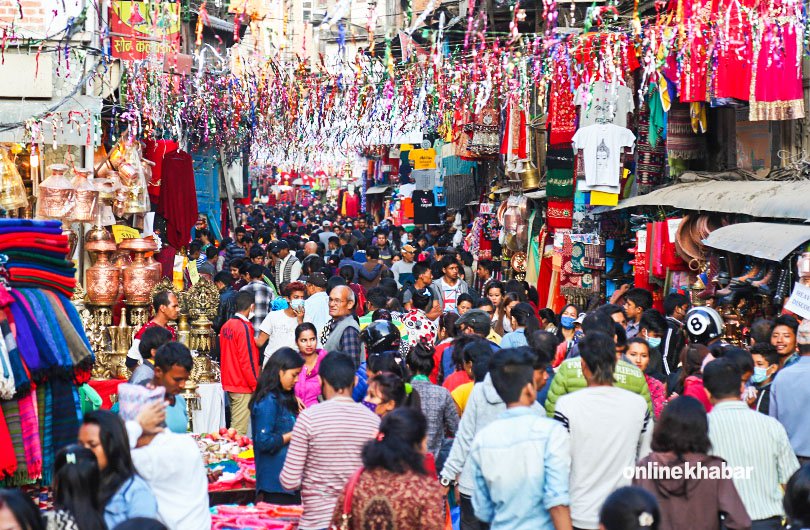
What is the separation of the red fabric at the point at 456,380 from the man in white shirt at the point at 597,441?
2038 millimetres

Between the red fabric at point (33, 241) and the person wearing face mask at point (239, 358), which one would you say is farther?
the person wearing face mask at point (239, 358)

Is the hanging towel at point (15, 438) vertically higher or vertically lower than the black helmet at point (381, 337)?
lower

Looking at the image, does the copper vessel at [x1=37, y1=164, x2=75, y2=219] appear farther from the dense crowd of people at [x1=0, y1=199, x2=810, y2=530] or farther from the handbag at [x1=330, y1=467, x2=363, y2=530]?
the handbag at [x1=330, y1=467, x2=363, y2=530]

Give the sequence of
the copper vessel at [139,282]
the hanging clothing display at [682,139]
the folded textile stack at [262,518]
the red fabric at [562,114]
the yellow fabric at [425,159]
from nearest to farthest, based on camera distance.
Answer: the folded textile stack at [262,518] → the copper vessel at [139,282] → the hanging clothing display at [682,139] → the red fabric at [562,114] → the yellow fabric at [425,159]

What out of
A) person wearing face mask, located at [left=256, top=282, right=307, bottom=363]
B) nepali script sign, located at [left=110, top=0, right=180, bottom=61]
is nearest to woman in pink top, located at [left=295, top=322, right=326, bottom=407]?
person wearing face mask, located at [left=256, top=282, right=307, bottom=363]

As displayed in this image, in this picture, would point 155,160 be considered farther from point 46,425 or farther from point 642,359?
point 642,359

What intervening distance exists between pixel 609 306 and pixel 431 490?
532 centimetres

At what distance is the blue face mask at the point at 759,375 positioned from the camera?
7.85 meters

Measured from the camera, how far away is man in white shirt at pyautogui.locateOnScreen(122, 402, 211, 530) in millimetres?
5395

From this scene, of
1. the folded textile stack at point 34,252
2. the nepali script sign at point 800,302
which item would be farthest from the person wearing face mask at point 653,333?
the folded textile stack at point 34,252

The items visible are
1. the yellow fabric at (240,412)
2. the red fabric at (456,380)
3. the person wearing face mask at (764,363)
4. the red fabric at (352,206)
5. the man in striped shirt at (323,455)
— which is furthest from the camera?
the red fabric at (352,206)

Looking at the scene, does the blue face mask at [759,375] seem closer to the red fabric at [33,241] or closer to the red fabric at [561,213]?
the red fabric at [33,241]

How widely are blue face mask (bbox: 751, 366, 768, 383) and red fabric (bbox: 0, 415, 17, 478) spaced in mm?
4450

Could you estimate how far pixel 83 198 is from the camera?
1302 cm
